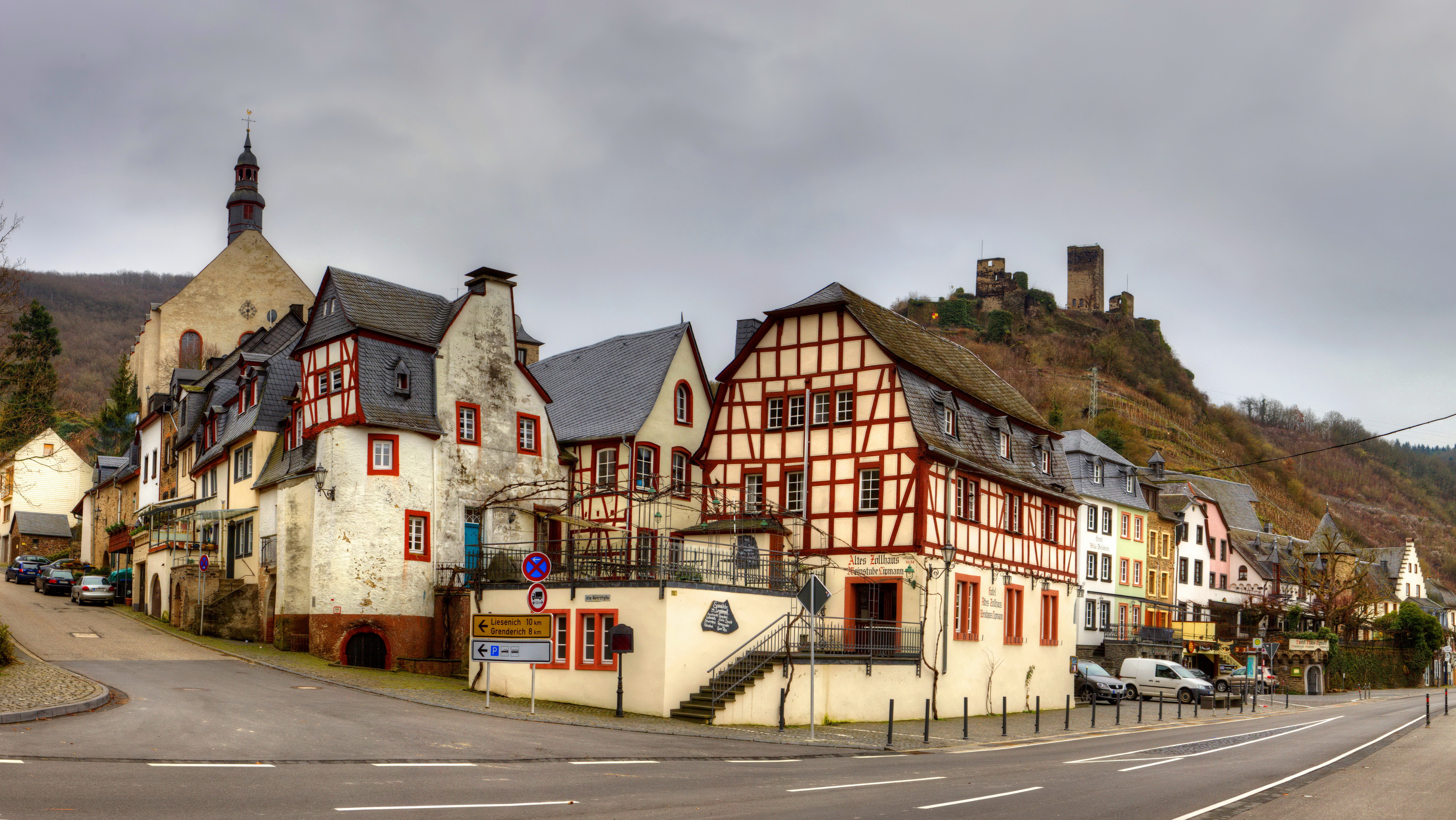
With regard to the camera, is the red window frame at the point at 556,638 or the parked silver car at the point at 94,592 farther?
the parked silver car at the point at 94,592

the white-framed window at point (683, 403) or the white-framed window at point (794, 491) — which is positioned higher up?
the white-framed window at point (683, 403)

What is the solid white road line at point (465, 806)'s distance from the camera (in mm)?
11688

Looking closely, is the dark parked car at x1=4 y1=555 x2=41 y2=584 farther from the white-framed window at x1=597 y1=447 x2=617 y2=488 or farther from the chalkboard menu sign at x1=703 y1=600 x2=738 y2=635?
the chalkboard menu sign at x1=703 y1=600 x2=738 y2=635

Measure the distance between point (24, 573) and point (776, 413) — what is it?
144 feet

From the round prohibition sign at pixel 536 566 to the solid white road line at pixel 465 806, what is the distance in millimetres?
12060

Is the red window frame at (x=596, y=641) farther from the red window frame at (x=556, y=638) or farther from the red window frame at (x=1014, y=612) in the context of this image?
the red window frame at (x=1014, y=612)

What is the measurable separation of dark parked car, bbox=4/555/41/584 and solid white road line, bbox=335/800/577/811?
57.3m

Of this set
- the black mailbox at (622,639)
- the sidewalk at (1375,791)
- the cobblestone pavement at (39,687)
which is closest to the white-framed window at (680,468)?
the black mailbox at (622,639)

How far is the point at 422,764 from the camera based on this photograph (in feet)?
52.3

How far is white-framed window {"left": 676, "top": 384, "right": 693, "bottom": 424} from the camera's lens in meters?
42.3

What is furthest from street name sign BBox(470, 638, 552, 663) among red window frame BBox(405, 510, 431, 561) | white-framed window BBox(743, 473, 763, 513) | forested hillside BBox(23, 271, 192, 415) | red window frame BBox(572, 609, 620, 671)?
forested hillside BBox(23, 271, 192, 415)

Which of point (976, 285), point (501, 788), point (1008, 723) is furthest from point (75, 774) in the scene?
point (976, 285)

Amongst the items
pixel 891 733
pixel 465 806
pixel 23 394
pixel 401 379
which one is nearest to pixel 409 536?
pixel 401 379

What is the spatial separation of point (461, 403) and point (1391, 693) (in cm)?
5274
